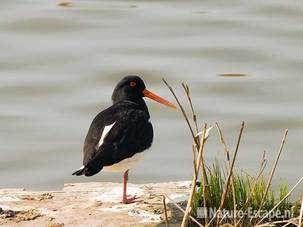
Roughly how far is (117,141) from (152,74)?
582cm

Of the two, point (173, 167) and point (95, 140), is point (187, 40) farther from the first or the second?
point (95, 140)

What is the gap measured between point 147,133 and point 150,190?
534 mm

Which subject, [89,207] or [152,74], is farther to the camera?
[152,74]

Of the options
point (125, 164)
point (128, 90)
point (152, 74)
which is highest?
point (152, 74)

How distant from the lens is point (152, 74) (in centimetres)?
1366

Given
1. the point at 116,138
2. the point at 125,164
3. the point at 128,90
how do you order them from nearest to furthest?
1. the point at 116,138
2. the point at 125,164
3. the point at 128,90

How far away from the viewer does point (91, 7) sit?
1658 cm

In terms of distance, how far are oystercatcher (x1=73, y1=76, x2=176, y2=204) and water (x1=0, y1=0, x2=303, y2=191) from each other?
9.12ft

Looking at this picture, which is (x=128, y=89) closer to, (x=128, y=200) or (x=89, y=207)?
(x=128, y=200)

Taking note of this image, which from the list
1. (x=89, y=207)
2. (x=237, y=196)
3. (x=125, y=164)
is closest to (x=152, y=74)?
(x=125, y=164)

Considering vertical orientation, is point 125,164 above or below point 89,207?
above

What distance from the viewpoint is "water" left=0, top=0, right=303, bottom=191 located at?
11.6 m

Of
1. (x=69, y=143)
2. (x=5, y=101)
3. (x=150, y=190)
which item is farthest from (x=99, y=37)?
(x=150, y=190)

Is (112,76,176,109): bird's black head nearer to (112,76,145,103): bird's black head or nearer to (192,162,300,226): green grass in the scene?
(112,76,145,103): bird's black head
